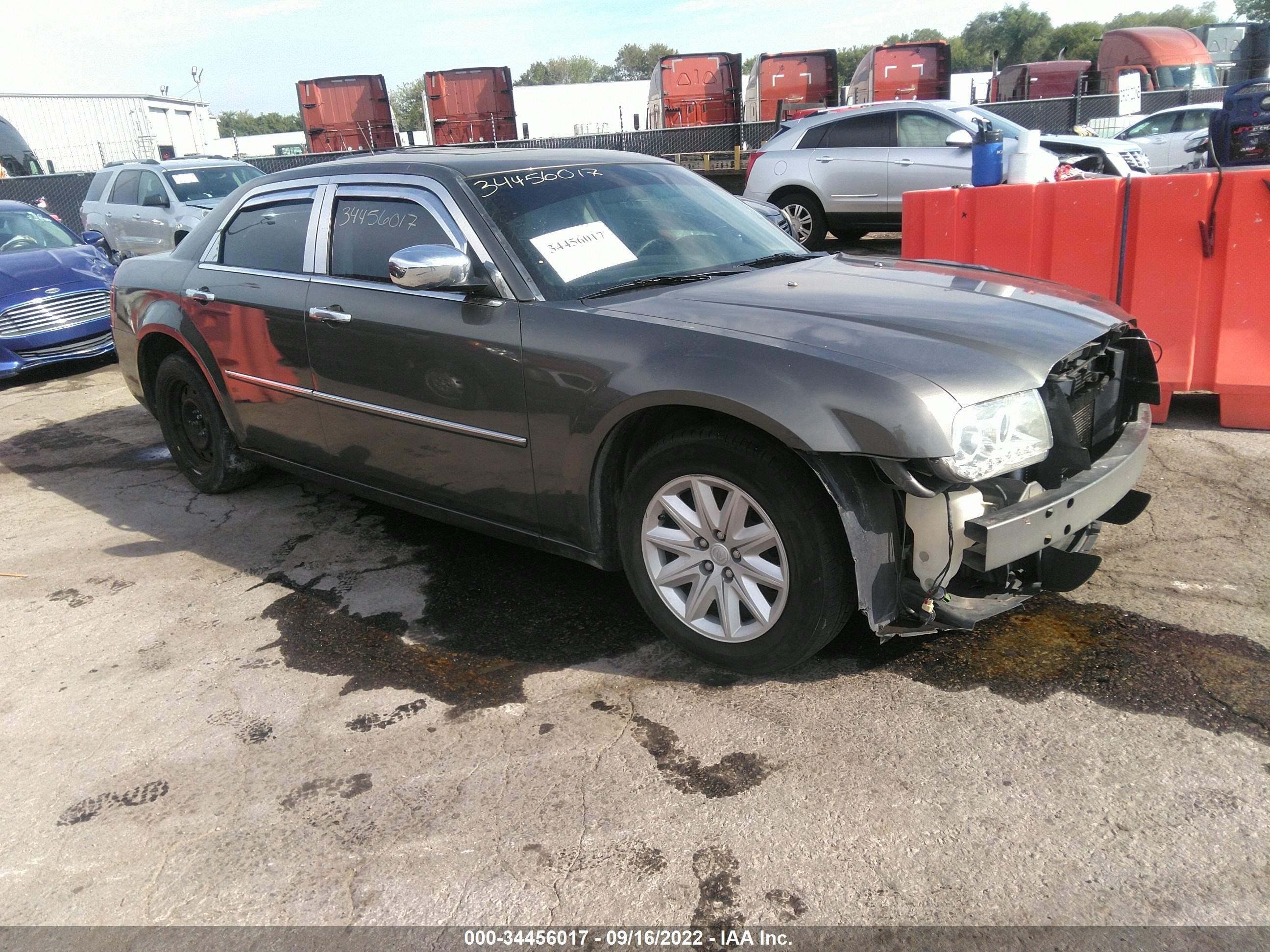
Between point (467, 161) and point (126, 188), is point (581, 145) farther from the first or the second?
point (467, 161)

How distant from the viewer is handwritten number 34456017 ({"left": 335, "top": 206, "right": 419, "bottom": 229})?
152 inches

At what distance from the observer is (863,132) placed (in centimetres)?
1158

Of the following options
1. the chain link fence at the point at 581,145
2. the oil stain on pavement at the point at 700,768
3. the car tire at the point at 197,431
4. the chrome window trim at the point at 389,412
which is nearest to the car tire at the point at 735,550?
the oil stain on pavement at the point at 700,768

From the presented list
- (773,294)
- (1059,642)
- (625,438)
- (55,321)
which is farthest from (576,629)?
(55,321)

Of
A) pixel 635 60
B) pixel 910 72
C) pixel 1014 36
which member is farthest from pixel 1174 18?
pixel 910 72

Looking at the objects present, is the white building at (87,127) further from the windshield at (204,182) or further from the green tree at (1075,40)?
the green tree at (1075,40)

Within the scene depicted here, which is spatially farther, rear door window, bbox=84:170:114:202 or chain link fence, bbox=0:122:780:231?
chain link fence, bbox=0:122:780:231

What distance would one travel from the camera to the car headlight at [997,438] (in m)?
2.63

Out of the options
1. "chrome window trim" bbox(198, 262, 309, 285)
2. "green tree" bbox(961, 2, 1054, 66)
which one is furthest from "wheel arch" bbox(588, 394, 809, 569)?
"green tree" bbox(961, 2, 1054, 66)

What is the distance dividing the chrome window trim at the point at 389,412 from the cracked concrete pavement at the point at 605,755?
28.2 inches

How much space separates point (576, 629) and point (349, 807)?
3.74ft

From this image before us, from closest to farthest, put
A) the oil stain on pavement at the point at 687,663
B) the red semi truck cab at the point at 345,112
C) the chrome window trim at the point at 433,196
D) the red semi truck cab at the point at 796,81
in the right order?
the oil stain on pavement at the point at 687,663, the chrome window trim at the point at 433,196, the red semi truck cab at the point at 796,81, the red semi truck cab at the point at 345,112

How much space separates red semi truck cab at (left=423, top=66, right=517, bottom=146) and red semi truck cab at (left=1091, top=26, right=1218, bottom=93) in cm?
1432

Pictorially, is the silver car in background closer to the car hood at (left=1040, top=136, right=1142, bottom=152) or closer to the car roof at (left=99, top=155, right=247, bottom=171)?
the car hood at (left=1040, top=136, right=1142, bottom=152)
